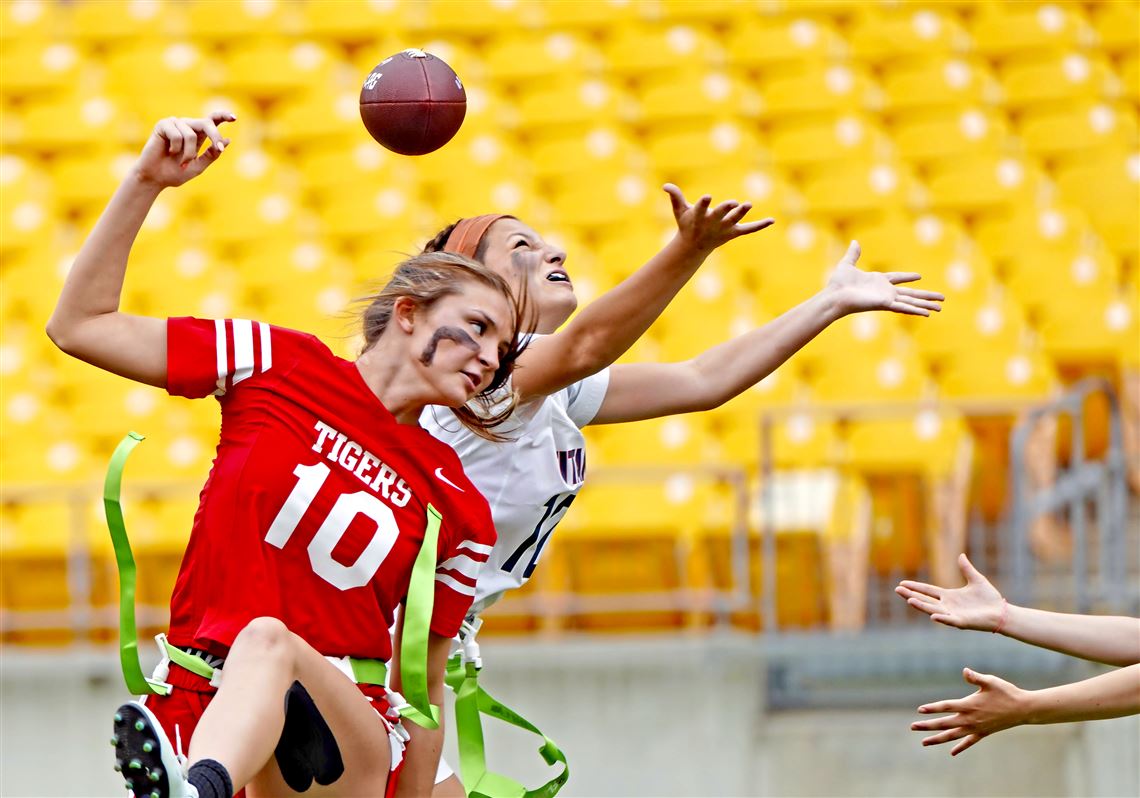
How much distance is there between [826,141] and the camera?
388 inches

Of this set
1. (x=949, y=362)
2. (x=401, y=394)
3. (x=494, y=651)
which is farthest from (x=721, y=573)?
(x=401, y=394)

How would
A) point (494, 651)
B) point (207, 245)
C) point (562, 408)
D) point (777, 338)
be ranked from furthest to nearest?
point (207, 245)
point (494, 651)
point (562, 408)
point (777, 338)

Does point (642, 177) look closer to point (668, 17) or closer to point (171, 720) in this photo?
point (668, 17)

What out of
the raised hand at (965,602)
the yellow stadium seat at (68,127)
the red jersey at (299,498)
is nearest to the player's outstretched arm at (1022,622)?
the raised hand at (965,602)

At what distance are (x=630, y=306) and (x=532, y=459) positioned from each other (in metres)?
0.62

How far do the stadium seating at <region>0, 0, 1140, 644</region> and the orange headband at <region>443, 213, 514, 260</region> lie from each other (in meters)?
3.21

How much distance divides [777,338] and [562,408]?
560mm

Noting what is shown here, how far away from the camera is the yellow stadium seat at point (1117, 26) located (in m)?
10.1

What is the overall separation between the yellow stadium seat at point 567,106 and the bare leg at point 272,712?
7002mm

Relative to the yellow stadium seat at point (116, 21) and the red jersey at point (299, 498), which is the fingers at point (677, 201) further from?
the yellow stadium seat at point (116, 21)

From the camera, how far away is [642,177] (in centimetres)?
1005

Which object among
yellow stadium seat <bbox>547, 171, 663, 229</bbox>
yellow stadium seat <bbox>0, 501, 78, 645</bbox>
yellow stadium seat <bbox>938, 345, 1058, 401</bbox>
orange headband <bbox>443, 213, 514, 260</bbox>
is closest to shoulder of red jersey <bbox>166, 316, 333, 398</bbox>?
orange headband <bbox>443, 213, 514, 260</bbox>

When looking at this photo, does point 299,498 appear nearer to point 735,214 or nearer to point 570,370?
point 570,370

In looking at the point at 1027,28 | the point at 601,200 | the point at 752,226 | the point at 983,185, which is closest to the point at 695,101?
the point at 601,200
